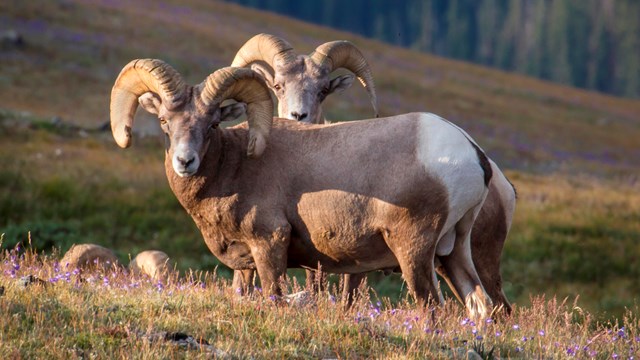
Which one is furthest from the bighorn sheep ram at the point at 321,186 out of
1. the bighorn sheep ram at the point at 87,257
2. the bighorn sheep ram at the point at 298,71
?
the bighorn sheep ram at the point at 87,257

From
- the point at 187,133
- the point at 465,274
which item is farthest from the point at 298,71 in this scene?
the point at 465,274

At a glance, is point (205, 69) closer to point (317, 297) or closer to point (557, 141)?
point (557, 141)

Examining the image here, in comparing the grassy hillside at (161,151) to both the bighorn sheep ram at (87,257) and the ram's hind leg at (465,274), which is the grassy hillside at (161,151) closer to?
the bighorn sheep ram at (87,257)

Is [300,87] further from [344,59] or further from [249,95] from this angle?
[249,95]

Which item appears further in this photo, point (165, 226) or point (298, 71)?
point (165, 226)

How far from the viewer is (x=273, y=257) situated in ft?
33.0

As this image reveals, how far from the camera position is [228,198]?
33.5 ft

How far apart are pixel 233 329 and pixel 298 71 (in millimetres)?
5615

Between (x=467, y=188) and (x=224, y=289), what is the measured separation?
2.39 meters

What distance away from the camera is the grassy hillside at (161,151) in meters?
23.2

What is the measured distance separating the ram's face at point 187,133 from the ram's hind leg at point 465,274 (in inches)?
99.9

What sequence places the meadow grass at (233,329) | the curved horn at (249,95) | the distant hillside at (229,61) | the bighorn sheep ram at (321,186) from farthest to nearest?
1. the distant hillside at (229,61)
2. the curved horn at (249,95)
3. the bighorn sheep ram at (321,186)
4. the meadow grass at (233,329)

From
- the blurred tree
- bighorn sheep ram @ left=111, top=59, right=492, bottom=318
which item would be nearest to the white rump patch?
bighorn sheep ram @ left=111, top=59, right=492, bottom=318

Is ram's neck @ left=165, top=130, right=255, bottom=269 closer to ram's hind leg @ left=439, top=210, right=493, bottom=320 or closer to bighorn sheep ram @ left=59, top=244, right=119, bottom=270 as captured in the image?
ram's hind leg @ left=439, top=210, right=493, bottom=320
